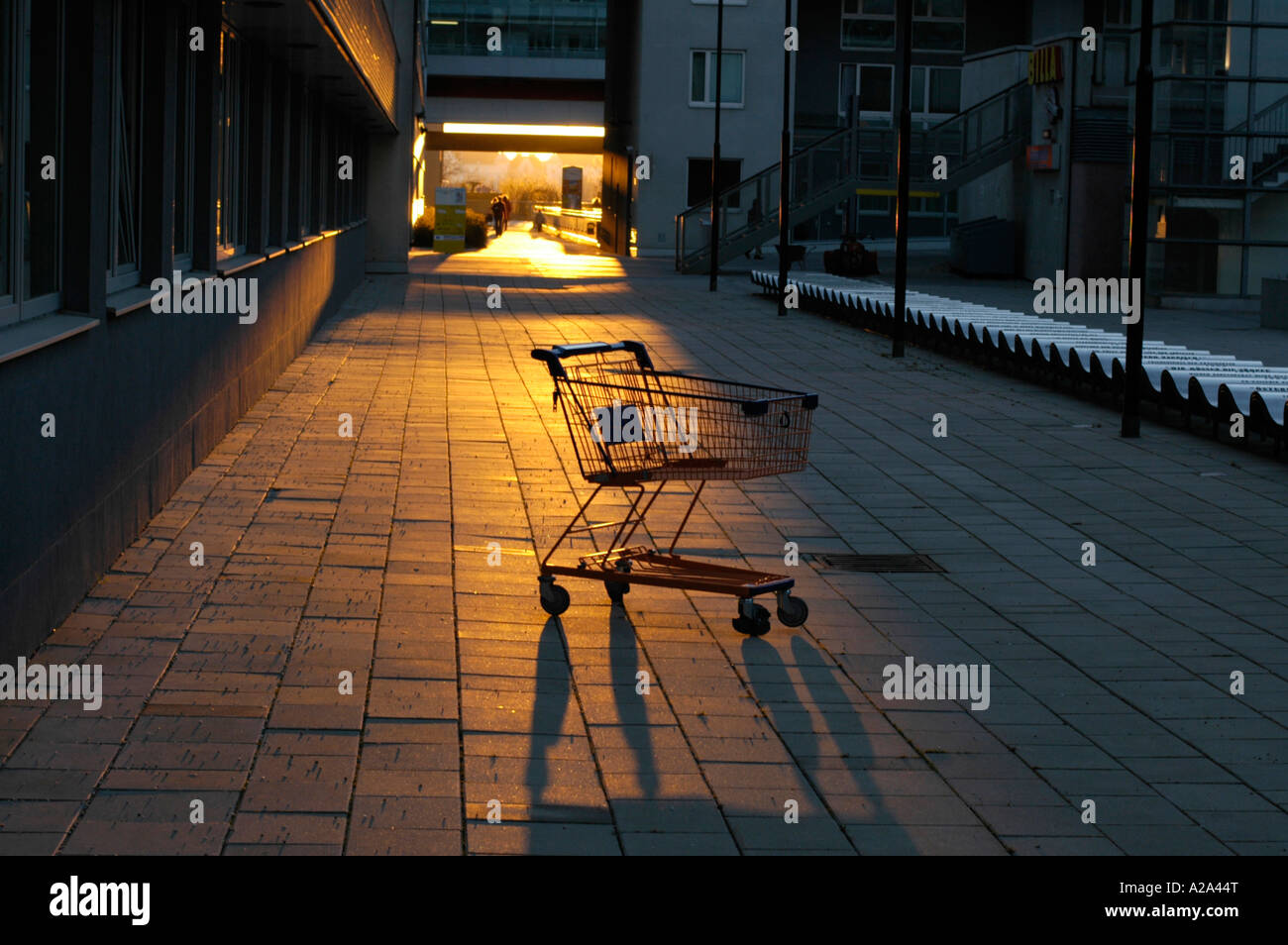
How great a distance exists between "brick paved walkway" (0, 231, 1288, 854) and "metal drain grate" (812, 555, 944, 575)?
0.15 meters

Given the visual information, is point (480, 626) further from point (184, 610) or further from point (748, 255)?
point (748, 255)

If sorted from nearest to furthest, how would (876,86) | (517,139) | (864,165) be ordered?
(864,165) → (876,86) → (517,139)

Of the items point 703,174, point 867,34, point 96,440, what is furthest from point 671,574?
point 867,34

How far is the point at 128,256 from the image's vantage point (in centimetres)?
985

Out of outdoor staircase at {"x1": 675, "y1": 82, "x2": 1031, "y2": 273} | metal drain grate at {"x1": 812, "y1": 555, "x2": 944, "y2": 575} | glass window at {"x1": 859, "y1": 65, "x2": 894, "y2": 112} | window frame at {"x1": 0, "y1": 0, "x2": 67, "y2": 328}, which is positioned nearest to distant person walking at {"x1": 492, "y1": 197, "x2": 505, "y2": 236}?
glass window at {"x1": 859, "y1": 65, "x2": 894, "y2": 112}

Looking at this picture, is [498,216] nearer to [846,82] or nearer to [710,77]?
[846,82]

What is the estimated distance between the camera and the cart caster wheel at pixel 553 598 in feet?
23.6

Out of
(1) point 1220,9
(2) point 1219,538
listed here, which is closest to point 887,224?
(1) point 1220,9

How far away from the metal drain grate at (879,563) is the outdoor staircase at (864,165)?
98.5 feet

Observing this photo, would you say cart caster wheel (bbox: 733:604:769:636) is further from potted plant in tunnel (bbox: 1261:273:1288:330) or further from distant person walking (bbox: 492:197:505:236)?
distant person walking (bbox: 492:197:505:236)

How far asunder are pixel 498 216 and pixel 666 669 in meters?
72.9

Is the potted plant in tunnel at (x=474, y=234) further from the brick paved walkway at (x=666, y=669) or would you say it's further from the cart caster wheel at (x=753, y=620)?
the cart caster wheel at (x=753, y=620)

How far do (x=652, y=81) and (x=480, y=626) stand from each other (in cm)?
4502
